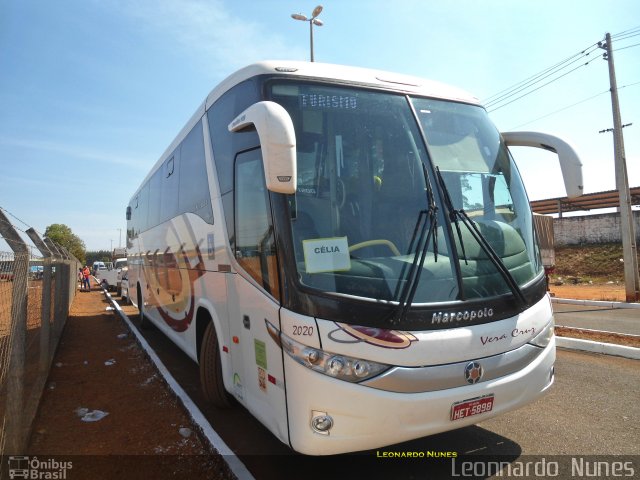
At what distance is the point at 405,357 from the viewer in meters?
2.88

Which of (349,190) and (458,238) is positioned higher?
(349,190)

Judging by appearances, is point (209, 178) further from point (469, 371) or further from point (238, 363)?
point (469, 371)

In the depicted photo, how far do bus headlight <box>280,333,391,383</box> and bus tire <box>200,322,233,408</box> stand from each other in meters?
2.29

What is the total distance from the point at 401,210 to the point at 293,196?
86 centimetres

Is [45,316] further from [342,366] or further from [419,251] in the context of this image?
[419,251]

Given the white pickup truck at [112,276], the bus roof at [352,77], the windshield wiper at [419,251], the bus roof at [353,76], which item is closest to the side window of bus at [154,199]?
the bus roof at [352,77]

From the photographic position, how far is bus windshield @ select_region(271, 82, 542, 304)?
3.11m

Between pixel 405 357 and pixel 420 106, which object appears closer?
pixel 405 357

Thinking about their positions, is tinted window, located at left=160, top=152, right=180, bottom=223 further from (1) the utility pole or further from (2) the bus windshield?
(1) the utility pole

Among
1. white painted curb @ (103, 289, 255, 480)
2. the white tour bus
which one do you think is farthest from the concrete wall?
white painted curb @ (103, 289, 255, 480)

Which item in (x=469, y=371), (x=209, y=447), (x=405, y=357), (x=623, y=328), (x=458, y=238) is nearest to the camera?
(x=405, y=357)

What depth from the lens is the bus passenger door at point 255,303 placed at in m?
3.20

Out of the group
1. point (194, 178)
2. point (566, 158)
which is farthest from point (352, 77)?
point (194, 178)

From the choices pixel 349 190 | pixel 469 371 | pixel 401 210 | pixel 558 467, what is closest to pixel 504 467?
pixel 558 467
